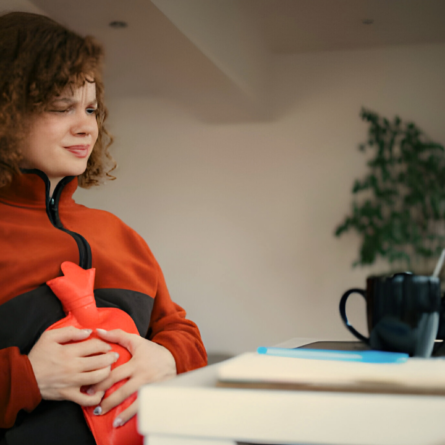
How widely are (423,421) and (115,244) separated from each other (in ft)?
2.61

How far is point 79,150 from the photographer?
3.03 ft

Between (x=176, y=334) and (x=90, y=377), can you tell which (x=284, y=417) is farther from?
(x=176, y=334)

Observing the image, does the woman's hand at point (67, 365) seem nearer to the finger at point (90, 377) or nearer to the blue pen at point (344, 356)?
the finger at point (90, 377)

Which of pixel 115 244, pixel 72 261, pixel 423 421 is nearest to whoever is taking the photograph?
pixel 423 421

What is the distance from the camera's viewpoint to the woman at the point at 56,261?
Result: 0.75 metres

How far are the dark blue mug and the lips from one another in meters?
0.62

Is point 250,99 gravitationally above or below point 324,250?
above

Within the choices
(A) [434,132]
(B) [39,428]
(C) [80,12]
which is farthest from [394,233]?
(B) [39,428]

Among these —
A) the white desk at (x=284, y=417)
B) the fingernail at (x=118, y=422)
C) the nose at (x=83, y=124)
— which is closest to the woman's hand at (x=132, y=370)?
the fingernail at (x=118, y=422)

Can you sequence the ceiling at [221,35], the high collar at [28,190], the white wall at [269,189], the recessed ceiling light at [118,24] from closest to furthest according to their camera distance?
the high collar at [28,190]
the ceiling at [221,35]
the recessed ceiling light at [118,24]
the white wall at [269,189]

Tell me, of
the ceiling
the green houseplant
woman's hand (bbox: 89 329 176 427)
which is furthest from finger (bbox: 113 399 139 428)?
the green houseplant

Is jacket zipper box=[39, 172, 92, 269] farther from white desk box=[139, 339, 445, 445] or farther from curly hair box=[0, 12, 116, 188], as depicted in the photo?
white desk box=[139, 339, 445, 445]

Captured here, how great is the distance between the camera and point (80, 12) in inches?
94.0

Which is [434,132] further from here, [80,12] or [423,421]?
[423,421]
